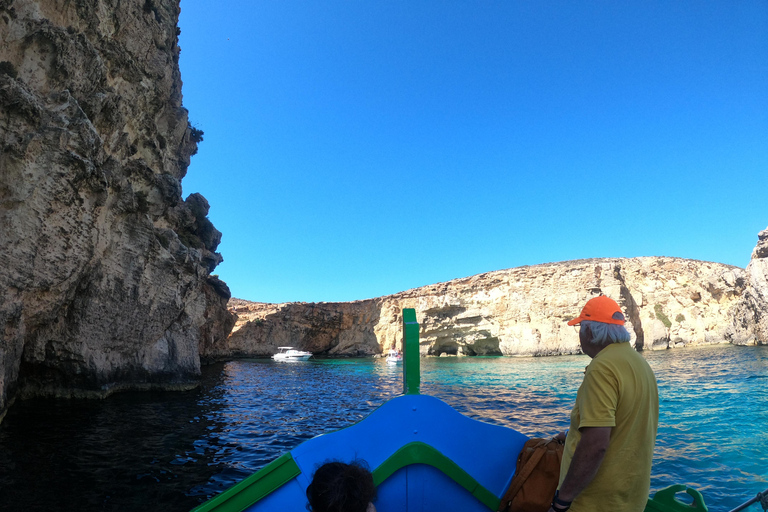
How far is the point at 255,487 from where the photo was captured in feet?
9.16

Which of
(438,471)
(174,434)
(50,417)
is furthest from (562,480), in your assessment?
(50,417)

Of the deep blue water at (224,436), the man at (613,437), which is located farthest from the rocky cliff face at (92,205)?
the man at (613,437)

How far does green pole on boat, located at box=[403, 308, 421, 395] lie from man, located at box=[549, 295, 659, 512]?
146cm

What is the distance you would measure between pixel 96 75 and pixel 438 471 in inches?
563

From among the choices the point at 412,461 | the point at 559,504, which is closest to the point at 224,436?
the point at 412,461

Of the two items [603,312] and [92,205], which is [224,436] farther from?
[603,312]

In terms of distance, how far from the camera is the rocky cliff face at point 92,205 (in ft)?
28.9

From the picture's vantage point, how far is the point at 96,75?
1148cm

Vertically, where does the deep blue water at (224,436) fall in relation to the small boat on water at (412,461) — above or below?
below

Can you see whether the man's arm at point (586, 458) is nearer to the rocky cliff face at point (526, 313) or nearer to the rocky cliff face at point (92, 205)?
the rocky cliff face at point (92, 205)

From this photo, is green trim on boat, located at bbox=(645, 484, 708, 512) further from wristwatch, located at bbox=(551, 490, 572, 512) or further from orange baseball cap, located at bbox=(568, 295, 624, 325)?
orange baseball cap, located at bbox=(568, 295, 624, 325)

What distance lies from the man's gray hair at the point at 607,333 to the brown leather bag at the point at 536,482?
45.6 inches

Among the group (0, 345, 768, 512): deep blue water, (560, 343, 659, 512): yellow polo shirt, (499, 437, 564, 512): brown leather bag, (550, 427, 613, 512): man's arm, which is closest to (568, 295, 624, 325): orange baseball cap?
(560, 343, 659, 512): yellow polo shirt

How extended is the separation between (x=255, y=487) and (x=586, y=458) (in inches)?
88.9
